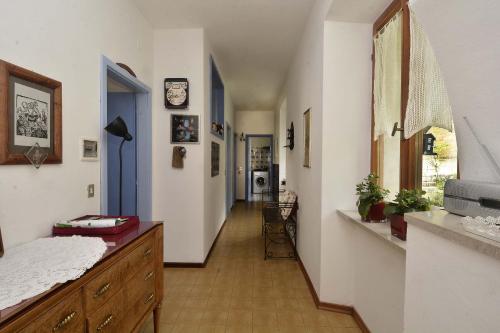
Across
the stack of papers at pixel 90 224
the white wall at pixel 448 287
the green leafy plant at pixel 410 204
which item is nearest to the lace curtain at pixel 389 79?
the green leafy plant at pixel 410 204

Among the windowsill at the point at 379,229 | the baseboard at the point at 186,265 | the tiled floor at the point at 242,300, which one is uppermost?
the windowsill at the point at 379,229

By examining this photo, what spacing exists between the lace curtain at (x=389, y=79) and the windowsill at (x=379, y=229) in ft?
2.17

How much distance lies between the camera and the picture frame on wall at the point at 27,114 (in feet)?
3.93

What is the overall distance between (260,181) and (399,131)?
6.44 metres

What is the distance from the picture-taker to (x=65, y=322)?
93 centimetres

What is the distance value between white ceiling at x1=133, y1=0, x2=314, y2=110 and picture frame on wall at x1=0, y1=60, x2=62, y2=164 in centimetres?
167

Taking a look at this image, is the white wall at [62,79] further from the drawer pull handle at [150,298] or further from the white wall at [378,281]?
the white wall at [378,281]

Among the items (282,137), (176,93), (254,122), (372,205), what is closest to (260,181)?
(254,122)

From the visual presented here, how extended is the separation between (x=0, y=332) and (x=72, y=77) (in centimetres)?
151

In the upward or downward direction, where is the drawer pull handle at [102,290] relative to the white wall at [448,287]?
downward

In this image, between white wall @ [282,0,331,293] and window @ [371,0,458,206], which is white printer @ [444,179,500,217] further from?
white wall @ [282,0,331,293]

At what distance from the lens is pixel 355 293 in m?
2.15

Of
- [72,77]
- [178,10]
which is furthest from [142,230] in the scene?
[178,10]

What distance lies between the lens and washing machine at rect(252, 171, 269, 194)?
8.21 metres
